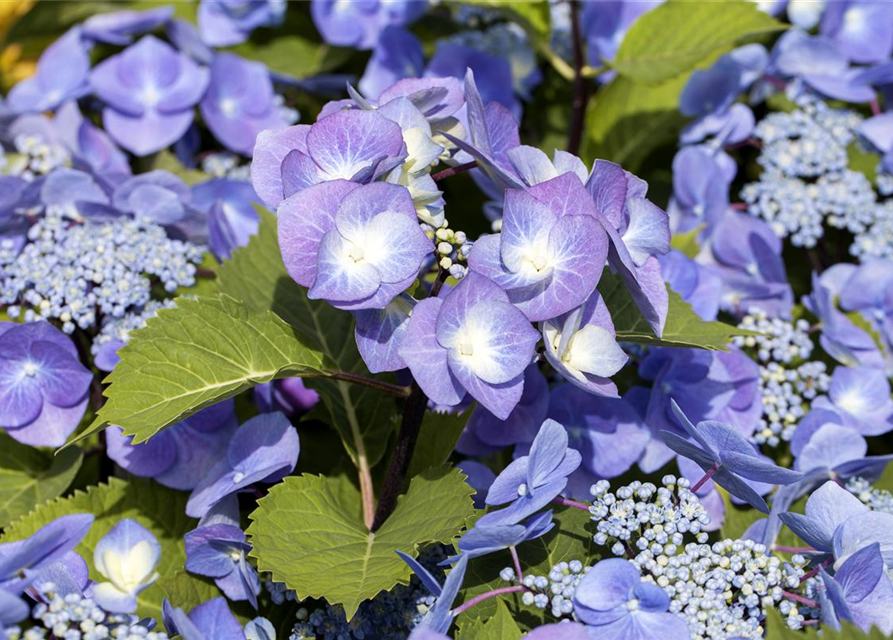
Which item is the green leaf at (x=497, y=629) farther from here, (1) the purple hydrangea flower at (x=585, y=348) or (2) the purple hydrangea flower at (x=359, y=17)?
(2) the purple hydrangea flower at (x=359, y=17)

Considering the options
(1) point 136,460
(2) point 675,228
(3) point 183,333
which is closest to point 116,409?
(3) point 183,333

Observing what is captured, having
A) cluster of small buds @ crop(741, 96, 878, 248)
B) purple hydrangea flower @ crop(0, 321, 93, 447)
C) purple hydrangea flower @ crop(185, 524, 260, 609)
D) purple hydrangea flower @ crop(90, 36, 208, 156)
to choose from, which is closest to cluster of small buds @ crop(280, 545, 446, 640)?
purple hydrangea flower @ crop(185, 524, 260, 609)

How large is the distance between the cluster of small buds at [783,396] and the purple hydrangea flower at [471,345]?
0.49m

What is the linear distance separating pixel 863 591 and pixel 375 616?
18.0 inches

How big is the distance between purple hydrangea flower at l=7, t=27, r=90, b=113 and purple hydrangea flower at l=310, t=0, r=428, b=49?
0.40 m

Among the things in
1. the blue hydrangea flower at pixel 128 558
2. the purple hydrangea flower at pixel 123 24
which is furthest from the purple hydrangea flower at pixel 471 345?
the purple hydrangea flower at pixel 123 24

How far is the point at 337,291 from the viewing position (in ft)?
2.73

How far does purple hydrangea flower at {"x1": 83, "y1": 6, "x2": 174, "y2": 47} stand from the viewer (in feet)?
5.45

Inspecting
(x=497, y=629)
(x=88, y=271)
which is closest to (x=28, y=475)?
(x=88, y=271)

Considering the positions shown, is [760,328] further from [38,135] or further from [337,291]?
[38,135]

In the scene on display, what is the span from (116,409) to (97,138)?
0.77 meters

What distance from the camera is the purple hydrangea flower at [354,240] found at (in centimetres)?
83

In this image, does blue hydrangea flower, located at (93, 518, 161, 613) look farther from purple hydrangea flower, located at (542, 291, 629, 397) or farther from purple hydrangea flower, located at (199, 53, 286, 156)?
purple hydrangea flower, located at (199, 53, 286, 156)

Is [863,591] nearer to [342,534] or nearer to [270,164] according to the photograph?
[342,534]
